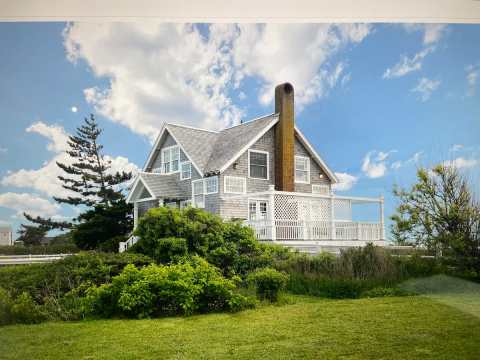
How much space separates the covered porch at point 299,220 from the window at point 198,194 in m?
0.56

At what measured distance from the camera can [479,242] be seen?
4.43 meters

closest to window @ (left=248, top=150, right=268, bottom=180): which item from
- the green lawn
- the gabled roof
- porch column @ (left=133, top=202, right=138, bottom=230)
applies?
the gabled roof

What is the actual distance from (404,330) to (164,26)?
9.85 ft

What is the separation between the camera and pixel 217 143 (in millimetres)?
4898

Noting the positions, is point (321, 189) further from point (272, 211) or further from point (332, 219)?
point (272, 211)

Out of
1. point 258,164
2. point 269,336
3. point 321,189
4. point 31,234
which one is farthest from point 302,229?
point 31,234

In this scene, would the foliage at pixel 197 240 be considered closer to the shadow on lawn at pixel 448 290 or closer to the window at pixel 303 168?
the window at pixel 303 168

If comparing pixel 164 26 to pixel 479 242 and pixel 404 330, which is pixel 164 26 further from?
pixel 479 242

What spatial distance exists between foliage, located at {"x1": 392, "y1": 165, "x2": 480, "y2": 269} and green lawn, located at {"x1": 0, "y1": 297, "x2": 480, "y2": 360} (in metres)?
0.94

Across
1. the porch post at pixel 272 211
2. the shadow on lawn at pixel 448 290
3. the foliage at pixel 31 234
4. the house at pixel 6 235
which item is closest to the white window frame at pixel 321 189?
the porch post at pixel 272 211

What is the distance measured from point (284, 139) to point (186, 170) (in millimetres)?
1266

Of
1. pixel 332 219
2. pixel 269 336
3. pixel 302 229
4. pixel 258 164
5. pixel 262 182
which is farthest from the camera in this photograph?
pixel 258 164

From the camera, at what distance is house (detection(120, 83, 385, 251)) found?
456cm

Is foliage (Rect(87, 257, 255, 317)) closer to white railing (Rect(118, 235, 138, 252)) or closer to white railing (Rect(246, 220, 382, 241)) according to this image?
white railing (Rect(118, 235, 138, 252))
